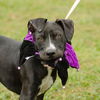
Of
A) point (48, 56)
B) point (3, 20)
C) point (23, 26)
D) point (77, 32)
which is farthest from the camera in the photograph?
point (3, 20)

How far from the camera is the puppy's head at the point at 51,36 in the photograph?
514 centimetres

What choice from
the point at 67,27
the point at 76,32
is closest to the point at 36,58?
the point at 67,27

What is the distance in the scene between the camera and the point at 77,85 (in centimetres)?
794

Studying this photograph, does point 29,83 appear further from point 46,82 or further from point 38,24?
point 38,24

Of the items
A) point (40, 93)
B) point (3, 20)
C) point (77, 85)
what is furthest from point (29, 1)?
point (40, 93)

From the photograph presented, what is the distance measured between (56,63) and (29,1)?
13.4 meters

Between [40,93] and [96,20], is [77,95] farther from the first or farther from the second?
[96,20]

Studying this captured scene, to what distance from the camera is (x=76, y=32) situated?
13.2m

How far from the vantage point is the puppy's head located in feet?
16.9

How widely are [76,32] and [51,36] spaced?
8.06 metres

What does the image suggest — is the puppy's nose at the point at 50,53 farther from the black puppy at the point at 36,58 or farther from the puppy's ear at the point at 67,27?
the puppy's ear at the point at 67,27

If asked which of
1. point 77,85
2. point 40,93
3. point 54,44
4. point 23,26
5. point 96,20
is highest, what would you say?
point 54,44

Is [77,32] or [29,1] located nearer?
[77,32]

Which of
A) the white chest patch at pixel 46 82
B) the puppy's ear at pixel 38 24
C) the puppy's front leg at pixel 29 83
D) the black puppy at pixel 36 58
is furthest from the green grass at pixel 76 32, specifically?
the puppy's ear at pixel 38 24
